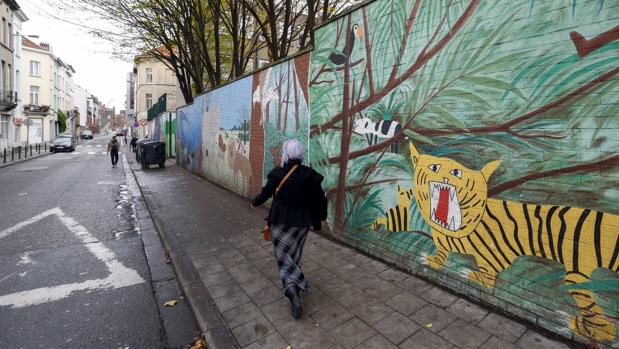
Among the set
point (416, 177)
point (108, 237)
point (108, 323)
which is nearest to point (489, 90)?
point (416, 177)

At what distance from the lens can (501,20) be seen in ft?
10.2

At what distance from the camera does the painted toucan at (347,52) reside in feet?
15.8

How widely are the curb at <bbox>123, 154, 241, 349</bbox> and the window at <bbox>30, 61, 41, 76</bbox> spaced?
48.6m

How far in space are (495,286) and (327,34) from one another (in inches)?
166

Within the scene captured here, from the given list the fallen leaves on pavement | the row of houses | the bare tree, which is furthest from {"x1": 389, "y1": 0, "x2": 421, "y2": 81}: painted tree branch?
the row of houses

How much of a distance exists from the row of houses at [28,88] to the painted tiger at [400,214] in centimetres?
2527

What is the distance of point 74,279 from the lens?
4305 millimetres

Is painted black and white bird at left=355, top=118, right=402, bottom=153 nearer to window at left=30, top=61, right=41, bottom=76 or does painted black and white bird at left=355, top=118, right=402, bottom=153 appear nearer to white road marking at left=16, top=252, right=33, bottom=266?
white road marking at left=16, top=252, right=33, bottom=266

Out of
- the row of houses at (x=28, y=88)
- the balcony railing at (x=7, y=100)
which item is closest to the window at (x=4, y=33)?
the row of houses at (x=28, y=88)

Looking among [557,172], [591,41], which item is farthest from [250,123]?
[591,41]

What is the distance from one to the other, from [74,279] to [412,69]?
15.9 ft

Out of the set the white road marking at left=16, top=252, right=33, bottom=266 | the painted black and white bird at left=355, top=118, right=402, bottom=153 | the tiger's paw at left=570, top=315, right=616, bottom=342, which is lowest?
the white road marking at left=16, top=252, right=33, bottom=266

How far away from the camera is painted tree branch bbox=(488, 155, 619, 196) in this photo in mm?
2506

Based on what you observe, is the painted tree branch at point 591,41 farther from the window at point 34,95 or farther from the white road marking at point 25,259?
the window at point 34,95
